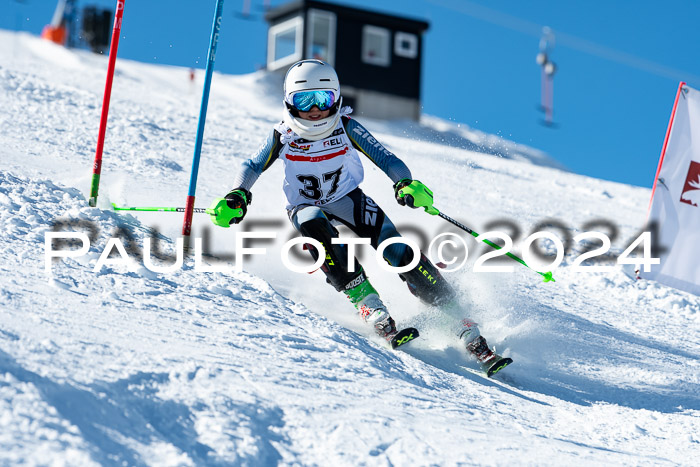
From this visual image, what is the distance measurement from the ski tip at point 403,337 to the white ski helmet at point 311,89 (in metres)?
1.25

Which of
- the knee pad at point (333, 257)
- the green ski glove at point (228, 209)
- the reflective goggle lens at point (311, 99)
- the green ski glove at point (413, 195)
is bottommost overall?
the knee pad at point (333, 257)

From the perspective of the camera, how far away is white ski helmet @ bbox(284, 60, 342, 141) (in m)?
4.55

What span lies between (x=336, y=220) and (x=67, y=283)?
172 centimetres

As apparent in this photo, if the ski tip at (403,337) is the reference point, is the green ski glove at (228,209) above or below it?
above

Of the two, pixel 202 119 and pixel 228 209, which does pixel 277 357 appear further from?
pixel 202 119

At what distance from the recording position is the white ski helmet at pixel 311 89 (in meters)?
4.55

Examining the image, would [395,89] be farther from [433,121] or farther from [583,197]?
[583,197]

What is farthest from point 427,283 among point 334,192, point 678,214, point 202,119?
point 678,214

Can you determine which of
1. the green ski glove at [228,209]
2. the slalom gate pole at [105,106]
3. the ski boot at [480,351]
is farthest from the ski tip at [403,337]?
the slalom gate pole at [105,106]

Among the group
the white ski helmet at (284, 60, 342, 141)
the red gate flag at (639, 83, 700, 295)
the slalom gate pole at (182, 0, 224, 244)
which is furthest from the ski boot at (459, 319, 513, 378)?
the red gate flag at (639, 83, 700, 295)

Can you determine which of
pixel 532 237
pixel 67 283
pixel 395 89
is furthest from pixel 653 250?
pixel 395 89

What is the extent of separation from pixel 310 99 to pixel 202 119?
0.93 meters

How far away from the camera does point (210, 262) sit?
4.67 metres

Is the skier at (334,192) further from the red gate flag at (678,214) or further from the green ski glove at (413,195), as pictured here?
the red gate flag at (678,214)
